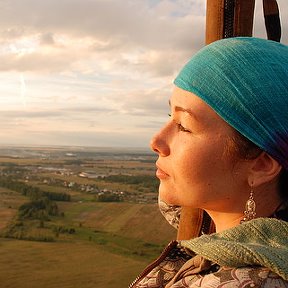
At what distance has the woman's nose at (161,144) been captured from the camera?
40.7 inches

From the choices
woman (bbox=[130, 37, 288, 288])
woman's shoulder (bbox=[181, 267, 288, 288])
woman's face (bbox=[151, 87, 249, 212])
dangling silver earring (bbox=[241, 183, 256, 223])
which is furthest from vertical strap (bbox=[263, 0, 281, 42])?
woman's shoulder (bbox=[181, 267, 288, 288])

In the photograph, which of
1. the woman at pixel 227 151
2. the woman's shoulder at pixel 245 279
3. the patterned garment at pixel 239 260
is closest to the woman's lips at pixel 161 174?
the woman at pixel 227 151

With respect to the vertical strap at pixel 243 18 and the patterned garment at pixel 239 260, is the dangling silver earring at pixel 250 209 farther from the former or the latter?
the vertical strap at pixel 243 18

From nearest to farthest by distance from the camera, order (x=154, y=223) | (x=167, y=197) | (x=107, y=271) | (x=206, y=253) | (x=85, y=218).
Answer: (x=206, y=253) → (x=167, y=197) → (x=107, y=271) → (x=154, y=223) → (x=85, y=218)

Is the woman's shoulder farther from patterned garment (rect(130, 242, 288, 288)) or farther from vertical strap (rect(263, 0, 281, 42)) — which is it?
vertical strap (rect(263, 0, 281, 42))

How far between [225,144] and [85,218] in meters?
14.4

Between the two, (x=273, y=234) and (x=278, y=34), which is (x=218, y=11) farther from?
(x=273, y=234)

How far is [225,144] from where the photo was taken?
964 mm

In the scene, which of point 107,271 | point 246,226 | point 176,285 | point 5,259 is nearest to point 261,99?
point 246,226

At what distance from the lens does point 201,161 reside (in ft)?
3.22

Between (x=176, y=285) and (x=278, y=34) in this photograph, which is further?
(x=278, y=34)

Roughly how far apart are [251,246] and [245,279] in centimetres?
6

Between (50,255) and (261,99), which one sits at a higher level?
(261,99)

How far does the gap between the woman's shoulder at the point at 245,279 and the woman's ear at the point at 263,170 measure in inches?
8.8
